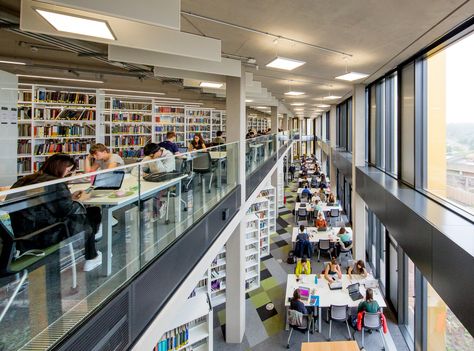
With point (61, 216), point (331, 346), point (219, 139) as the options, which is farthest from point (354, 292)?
point (61, 216)

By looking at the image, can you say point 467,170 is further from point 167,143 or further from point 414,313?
point 167,143

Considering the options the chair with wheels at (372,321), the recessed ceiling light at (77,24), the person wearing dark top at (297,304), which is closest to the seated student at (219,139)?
the person wearing dark top at (297,304)

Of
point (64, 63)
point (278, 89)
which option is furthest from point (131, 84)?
point (278, 89)

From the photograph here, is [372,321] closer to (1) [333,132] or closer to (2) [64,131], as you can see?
(2) [64,131]

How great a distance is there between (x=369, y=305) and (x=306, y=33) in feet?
16.8

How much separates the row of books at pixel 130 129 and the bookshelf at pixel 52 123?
57.5 inches

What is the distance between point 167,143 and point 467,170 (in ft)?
13.9

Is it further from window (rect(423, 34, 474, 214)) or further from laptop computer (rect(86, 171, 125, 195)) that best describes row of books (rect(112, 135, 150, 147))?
window (rect(423, 34, 474, 214))

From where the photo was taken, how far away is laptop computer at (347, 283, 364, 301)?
680 centimetres

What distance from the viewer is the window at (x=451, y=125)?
4.27 meters

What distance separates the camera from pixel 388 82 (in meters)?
8.08

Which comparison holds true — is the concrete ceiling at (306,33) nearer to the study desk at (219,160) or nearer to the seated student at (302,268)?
the study desk at (219,160)

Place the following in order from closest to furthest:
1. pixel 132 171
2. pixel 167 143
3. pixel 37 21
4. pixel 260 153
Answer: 1. pixel 132 171
2. pixel 37 21
3. pixel 167 143
4. pixel 260 153

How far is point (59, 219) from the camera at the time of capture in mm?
1920
